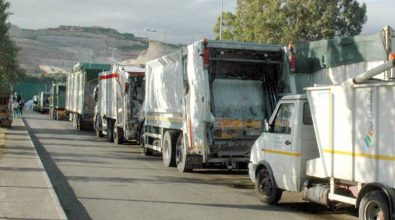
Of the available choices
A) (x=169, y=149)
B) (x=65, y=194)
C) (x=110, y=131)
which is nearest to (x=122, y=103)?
(x=110, y=131)

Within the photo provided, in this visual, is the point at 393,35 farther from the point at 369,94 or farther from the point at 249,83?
the point at 369,94

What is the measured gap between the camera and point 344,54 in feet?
57.0

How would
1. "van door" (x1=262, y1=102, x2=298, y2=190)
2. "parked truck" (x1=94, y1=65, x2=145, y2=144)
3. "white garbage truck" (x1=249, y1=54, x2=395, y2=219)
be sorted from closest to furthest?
"white garbage truck" (x1=249, y1=54, x2=395, y2=219) → "van door" (x1=262, y1=102, x2=298, y2=190) → "parked truck" (x1=94, y1=65, x2=145, y2=144)

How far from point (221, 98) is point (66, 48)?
14912cm

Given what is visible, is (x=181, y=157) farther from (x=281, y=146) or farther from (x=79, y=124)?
(x=79, y=124)

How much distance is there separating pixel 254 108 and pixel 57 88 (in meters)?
37.5

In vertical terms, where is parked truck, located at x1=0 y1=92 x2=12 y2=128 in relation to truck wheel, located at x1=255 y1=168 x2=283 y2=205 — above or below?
above

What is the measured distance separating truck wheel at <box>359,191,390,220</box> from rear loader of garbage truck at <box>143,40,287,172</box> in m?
5.55

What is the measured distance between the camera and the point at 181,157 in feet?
50.0

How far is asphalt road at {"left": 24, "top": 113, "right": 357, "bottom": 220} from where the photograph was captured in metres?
9.75

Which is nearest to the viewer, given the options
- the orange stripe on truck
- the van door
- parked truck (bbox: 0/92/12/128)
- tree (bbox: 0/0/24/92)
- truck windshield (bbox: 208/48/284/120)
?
the van door

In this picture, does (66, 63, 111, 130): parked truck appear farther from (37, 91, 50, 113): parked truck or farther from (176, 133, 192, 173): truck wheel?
(37, 91, 50, 113): parked truck

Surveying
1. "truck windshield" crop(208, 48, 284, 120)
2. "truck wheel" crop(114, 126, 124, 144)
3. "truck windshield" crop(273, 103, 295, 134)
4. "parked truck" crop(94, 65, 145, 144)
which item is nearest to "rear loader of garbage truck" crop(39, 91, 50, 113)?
"parked truck" crop(94, 65, 145, 144)

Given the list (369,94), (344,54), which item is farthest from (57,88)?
(369,94)
